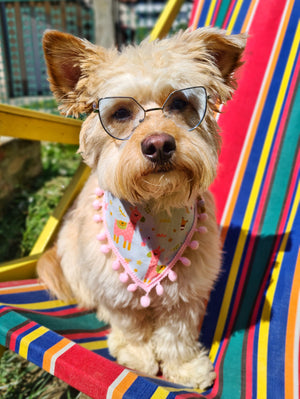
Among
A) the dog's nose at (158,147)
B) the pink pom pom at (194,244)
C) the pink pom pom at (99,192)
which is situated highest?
the dog's nose at (158,147)

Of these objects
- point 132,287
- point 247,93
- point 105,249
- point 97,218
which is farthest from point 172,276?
point 247,93

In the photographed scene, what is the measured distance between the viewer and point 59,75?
1626 mm

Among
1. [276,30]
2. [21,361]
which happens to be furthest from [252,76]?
[21,361]

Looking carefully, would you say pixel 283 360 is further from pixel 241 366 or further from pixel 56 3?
pixel 56 3

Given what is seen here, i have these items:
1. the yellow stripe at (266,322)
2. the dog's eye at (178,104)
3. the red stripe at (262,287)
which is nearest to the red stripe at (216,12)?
the red stripe at (262,287)

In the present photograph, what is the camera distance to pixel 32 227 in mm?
3619

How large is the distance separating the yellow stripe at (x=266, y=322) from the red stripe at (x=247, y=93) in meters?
0.59

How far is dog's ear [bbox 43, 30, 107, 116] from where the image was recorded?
5.03 ft

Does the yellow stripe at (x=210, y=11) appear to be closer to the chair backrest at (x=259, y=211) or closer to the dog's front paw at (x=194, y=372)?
the chair backrest at (x=259, y=211)

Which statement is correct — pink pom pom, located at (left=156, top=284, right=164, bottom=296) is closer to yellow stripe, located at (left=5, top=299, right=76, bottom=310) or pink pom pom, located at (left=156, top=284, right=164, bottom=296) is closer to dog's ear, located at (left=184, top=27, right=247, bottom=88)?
yellow stripe, located at (left=5, top=299, right=76, bottom=310)

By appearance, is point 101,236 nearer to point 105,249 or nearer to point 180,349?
point 105,249

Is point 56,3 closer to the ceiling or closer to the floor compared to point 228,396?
closer to the ceiling

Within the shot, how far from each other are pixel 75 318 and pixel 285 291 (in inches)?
45.9

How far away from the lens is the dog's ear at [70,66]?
1.53 metres
